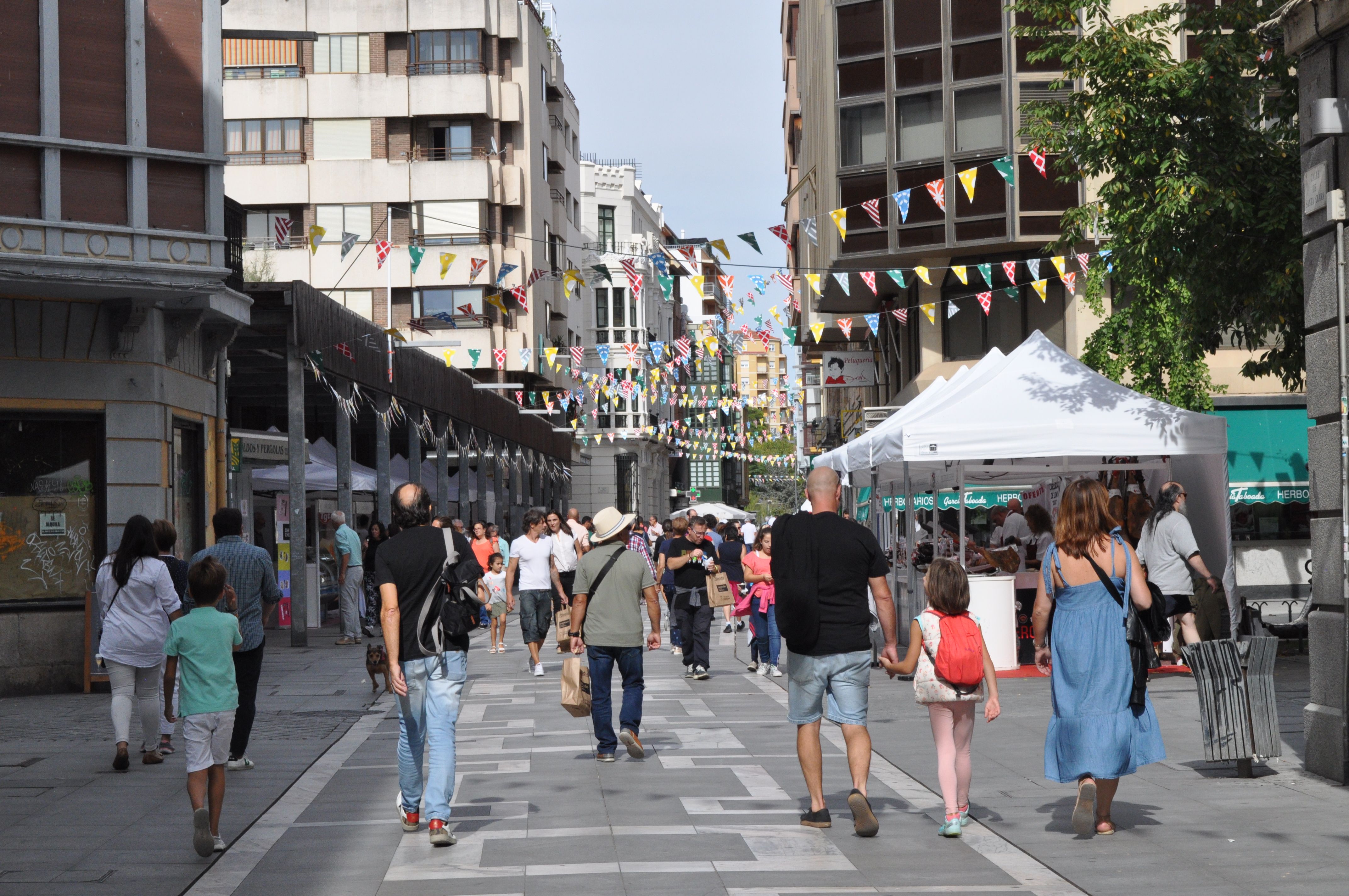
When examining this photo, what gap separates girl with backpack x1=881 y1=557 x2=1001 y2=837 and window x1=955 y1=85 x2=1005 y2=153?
24039 mm

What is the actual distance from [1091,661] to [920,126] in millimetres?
25193

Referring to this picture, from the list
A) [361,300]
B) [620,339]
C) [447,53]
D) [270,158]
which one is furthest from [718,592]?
[620,339]

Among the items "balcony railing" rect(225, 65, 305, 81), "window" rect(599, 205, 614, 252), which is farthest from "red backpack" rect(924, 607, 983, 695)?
"window" rect(599, 205, 614, 252)

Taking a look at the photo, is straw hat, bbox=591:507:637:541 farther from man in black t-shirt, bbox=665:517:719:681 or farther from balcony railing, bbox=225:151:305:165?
balcony railing, bbox=225:151:305:165

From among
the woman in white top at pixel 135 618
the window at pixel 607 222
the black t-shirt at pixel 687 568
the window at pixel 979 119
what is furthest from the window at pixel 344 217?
the woman in white top at pixel 135 618

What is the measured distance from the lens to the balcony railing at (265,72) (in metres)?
54.4

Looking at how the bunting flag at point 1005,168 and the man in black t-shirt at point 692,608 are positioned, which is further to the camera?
the bunting flag at point 1005,168

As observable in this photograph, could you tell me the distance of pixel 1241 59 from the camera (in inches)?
572

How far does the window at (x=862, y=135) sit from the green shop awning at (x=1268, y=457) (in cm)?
1047

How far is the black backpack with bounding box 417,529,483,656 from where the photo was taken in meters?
8.23

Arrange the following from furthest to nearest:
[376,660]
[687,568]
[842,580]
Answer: [687,568] → [376,660] → [842,580]

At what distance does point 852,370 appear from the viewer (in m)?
42.9

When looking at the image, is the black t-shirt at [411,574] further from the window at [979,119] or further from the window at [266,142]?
the window at [266,142]

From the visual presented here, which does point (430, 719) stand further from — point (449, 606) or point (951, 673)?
point (951, 673)
